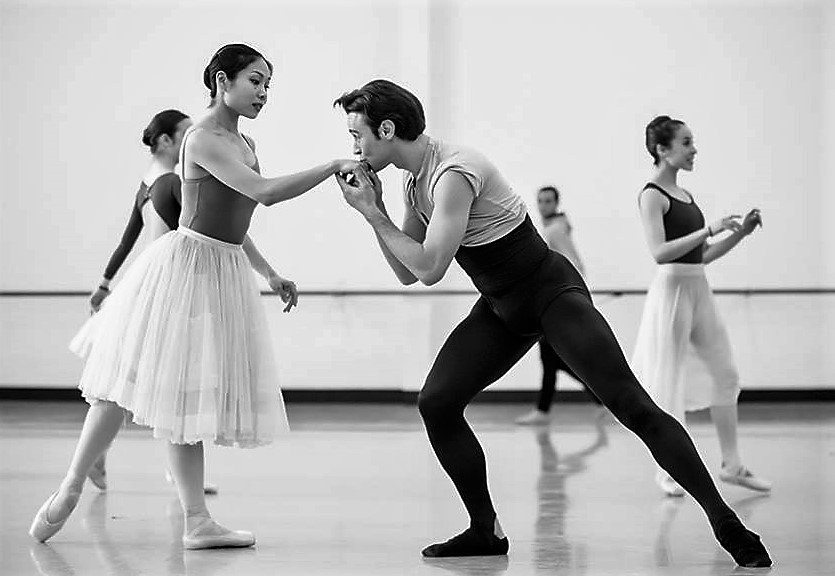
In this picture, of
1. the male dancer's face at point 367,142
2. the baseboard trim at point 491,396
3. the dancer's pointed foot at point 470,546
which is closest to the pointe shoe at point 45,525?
the dancer's pointed foot at point 470,546

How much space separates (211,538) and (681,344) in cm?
190

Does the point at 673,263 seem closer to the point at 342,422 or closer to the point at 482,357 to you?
the point at 482,357

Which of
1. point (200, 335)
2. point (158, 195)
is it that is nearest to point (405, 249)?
point (200, 335)

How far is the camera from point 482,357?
340cm

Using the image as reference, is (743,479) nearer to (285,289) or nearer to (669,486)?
(669,486)

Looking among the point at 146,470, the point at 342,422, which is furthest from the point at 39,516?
the point at 342,422

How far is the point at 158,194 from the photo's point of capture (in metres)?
4.59

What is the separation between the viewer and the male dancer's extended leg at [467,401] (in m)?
3.40

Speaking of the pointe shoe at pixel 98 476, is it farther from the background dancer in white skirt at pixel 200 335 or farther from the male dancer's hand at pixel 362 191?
the male dancer's hand at pixel 362 191

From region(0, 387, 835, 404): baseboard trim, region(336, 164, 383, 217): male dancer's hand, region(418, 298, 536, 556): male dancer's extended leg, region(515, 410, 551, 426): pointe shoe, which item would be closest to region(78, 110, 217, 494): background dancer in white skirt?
region(418, 298, 536, 556): male dancer's extended leg

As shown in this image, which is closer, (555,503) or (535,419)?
(555,503)

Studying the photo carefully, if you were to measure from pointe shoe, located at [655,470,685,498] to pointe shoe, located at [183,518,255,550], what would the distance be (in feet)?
5.41

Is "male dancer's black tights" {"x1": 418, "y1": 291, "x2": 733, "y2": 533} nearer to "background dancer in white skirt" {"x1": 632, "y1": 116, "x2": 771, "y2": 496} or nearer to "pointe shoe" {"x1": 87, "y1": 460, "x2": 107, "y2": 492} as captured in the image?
"background dancer in white skirt" {"x1": 632, "y1": 116, "x2": 771, "y2": 496}

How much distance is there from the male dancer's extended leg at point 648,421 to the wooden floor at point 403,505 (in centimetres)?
11
